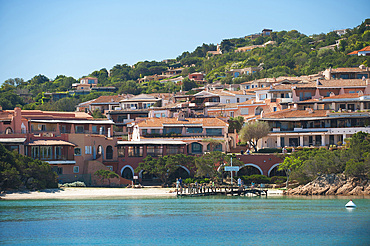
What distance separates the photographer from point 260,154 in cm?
7631

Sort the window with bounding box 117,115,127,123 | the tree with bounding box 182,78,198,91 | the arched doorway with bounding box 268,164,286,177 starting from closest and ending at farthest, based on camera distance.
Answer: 1. the arched doorway with bounding box 268,164,286,177
2. the window with bounding box 117,115,127,123
3. the tree with bounding box 182,78,198,91

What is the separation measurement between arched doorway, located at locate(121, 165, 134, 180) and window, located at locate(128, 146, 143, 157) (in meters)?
1.69

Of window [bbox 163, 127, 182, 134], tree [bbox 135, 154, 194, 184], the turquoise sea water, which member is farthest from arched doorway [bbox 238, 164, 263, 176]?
the turquoise sea water

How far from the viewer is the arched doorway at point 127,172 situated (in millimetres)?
77200

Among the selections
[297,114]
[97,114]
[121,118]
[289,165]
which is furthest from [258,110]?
[97,114]

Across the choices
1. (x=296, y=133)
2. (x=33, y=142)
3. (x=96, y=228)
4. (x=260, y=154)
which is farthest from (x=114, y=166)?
(x=96, y=228)

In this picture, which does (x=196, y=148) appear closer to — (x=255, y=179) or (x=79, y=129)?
(x=255, y=179)

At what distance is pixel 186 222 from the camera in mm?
48375

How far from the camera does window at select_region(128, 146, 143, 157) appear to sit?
7762 centimetres

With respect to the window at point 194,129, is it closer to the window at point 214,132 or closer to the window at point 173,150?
the window at point 214,132

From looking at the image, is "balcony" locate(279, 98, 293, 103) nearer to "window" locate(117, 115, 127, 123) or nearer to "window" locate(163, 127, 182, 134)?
"window" locate(163, 127, 182, 134)

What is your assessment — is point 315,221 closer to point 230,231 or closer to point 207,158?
point 230,231

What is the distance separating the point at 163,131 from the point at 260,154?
48.9 ft

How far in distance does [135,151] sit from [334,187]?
83.1ft
